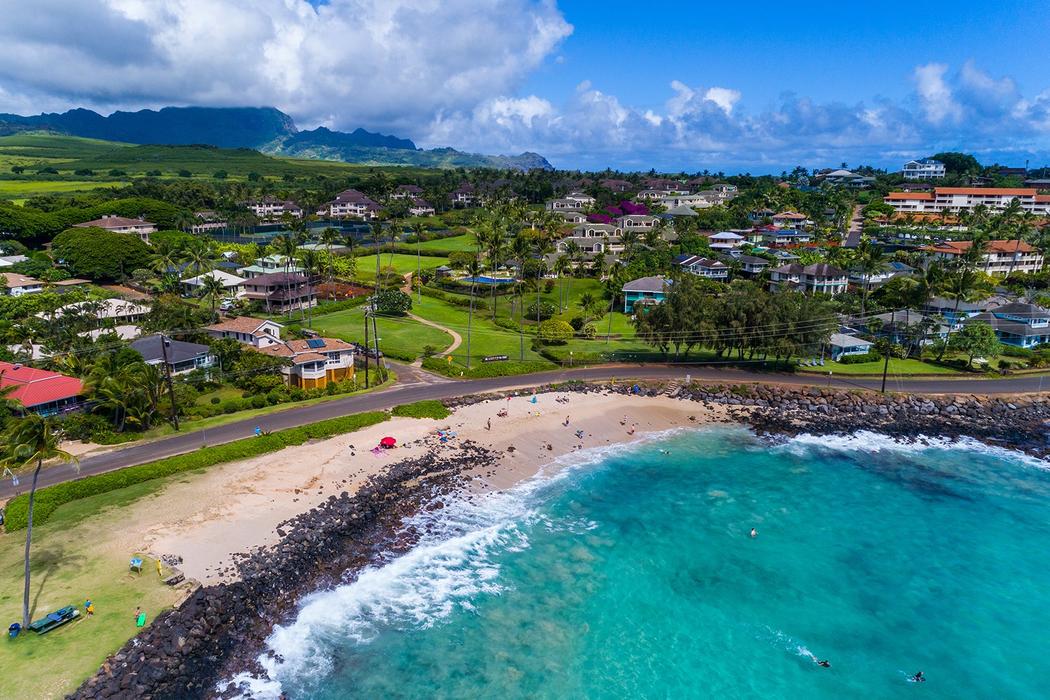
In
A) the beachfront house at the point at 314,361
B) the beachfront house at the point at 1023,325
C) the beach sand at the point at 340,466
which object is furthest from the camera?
the beachfront house at the point at 1023,325

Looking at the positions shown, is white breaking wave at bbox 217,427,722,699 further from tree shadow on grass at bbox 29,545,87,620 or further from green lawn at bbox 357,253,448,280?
green lawn at bbox 357,253,448,280

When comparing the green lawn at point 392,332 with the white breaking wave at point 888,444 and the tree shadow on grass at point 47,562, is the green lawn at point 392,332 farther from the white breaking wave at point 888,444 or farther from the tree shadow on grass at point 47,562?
the white breaking wave at point 888,444

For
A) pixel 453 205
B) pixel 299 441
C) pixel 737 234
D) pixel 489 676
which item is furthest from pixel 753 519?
pixel 453 205

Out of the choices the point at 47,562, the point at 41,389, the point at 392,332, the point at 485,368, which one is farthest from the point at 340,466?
the point at 392,332

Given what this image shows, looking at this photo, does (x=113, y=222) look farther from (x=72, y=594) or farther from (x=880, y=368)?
(x=880, y=368)

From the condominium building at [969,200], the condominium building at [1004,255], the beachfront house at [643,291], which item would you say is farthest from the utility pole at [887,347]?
the condominium building at [969,200]
